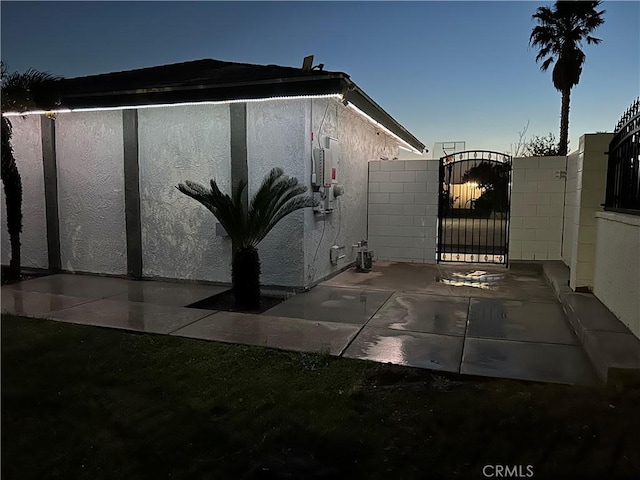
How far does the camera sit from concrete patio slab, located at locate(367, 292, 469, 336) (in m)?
5.35

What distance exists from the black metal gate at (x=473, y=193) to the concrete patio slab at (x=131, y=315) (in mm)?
6195

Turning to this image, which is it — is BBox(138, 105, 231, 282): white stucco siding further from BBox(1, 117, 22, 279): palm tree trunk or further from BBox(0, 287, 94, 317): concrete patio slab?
BBox(1, 117, 22, 279): palm tree trunk

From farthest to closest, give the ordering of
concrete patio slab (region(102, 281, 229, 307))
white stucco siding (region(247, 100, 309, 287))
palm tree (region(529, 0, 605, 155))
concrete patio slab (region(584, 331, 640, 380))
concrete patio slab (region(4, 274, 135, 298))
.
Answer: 1. palm tree (region(529, 0, 605, 155))
2. concrete patio slab (region(4, 274, 135, 298))
3. white stucco siding (region(247, 100, 309, 287))
4. concrete patio slab (region(102, 281, 229, 307))
5. concrete patio slab (region(584, 331, 640, 380))

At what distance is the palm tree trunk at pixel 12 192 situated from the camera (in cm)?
762

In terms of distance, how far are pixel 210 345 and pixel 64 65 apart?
7.88 meters

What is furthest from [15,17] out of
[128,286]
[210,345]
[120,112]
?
[210,345]

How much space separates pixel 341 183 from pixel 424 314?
3597 mm

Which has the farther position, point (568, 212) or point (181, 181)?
point (568, 212)

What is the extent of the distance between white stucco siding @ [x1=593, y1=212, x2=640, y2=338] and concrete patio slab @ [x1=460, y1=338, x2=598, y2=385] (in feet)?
2.18

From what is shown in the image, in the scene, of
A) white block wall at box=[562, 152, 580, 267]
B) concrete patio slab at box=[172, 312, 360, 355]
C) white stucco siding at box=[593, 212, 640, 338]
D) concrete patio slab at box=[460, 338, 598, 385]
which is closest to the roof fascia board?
concrete patio slab at box=[172, 312, 360, 355]

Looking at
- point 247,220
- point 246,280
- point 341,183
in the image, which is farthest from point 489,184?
point 246,280

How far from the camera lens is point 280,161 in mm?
7152

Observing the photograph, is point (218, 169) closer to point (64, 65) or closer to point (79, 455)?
point (64, 65)

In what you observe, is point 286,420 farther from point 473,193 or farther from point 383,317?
point 473,193
